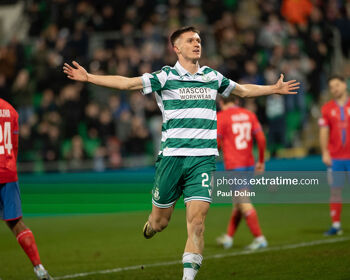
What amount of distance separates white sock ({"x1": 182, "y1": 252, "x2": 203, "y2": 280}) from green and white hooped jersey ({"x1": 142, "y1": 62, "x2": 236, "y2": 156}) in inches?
40.2

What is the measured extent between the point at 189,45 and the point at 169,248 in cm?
453

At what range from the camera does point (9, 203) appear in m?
8.69

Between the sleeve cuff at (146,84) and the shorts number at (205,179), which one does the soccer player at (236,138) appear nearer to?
the shorts number at (205,179)

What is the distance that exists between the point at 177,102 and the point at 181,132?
0.30m

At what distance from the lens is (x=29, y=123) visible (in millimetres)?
20594

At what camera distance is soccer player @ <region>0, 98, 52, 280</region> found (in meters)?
8.69

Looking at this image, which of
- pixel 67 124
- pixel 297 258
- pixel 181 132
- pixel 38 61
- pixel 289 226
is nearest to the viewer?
pixel 181 132

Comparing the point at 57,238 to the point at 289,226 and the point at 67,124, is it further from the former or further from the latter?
the point at 67,124

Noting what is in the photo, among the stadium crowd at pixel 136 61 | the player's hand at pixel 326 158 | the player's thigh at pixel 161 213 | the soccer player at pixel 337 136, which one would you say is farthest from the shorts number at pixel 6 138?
the stadium crowd at pixel 136 61

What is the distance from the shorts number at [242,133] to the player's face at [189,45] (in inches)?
152

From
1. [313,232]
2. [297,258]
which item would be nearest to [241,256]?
[297,258]

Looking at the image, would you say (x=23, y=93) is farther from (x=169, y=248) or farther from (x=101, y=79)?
(x=101, y=79)

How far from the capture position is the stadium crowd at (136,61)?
65.0 feet

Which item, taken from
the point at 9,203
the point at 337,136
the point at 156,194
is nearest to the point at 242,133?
the point at 337,136
